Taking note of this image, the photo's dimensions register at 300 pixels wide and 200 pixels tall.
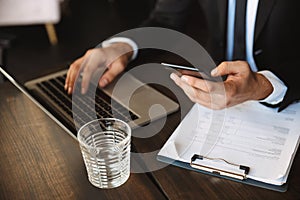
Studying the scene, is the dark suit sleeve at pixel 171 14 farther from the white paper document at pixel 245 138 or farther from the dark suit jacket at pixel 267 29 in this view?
the white paper document at pixel 245 138

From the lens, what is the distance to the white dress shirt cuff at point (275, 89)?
95cm

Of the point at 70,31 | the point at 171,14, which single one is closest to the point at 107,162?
the point at 171,14

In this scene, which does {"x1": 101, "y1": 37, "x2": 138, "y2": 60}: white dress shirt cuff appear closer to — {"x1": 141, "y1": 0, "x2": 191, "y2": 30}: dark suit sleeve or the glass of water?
{"x1": 141, "y1": 0, "x2": 191, "y2": 30}: dark suit sleeve

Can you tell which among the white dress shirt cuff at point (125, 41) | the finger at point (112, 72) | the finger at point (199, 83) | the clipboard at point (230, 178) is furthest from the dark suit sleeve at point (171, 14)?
the clipboard at point (230, 178)

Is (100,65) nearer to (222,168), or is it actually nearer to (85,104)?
(85,104)

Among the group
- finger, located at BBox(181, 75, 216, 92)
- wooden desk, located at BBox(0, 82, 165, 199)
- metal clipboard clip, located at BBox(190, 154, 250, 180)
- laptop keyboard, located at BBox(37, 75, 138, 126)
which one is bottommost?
wooden desk, located at BBox(0, 82, 165, 199)

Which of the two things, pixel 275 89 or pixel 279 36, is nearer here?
pixel 275 89

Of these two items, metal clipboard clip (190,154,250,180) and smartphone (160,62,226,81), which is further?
smartphone (160,62,226,81)

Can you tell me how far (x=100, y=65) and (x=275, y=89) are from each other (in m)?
0.47

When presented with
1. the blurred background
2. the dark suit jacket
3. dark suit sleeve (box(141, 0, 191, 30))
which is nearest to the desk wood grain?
the dark suit jacket

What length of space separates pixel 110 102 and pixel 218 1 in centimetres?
57

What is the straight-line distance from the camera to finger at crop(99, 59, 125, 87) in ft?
3.56

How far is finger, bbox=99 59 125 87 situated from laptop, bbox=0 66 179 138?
0.6 inches

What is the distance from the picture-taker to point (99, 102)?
1.00 m
